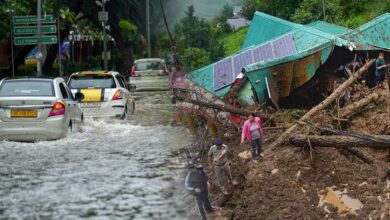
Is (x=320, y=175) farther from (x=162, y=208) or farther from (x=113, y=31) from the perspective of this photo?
(x=113, y=31)

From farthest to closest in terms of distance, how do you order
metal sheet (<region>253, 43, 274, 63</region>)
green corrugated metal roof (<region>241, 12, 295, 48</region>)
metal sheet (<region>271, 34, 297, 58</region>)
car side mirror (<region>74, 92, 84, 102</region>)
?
green corrugated metal roof (<region>241, 12, 295, 48</region>), metal sheet (<region>253, 43, 274, 63</region>), metal sheet (<region>271, 34, 297, 58</region>), car side mirror (<region>74, 92, 84, 102</region>)

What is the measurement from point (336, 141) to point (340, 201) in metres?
1.08

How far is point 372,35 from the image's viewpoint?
18.4m

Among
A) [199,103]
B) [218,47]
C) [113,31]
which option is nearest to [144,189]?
[199,103]

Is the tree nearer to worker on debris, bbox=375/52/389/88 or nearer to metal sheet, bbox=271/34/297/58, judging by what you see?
metal sheet, bbox=271/34/297/58

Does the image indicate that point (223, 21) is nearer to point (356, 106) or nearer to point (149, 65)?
point (149, 65)

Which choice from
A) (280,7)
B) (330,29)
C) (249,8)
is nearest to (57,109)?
(330,29)

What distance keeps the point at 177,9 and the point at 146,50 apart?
15.1 feet

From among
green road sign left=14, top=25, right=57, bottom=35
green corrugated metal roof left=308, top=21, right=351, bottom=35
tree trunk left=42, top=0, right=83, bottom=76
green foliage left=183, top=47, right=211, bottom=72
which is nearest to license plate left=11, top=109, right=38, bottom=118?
green corrugated metal roof left=308, top=21, right=351, bottom=35

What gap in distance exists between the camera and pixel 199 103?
13.9 meters

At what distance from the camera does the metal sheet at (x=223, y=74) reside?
755 inches

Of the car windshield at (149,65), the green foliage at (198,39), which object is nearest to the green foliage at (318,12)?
the green foliage at (198,39)

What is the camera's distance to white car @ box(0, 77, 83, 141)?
13242 mm

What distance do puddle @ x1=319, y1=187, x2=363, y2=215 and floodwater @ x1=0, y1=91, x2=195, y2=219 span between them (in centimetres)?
194
